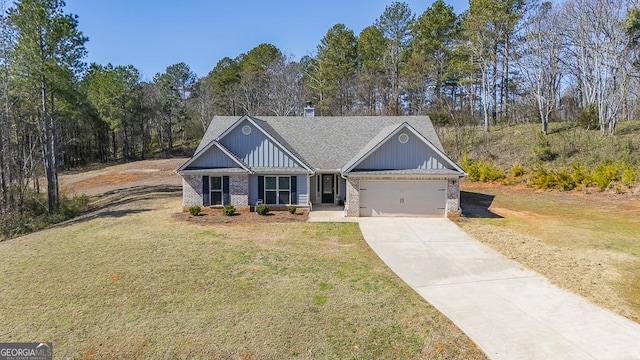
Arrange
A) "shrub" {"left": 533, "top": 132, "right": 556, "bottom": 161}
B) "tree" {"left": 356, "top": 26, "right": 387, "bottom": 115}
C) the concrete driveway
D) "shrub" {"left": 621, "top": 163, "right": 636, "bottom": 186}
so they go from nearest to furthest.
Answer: the concrete driveway < "shrub" {"left": 621, "top": 163, "right": 636, "bottom": 186} < "shrub" {"left": 533, "top": 132, "right": 556, "bottom": 161} < "tree" {"left": 356, "top": 26, "right": 387, "bottom": 115}

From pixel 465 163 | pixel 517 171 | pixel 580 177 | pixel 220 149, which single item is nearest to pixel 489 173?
pixel 517 171

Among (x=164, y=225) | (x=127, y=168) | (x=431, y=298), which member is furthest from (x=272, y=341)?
(x=127, y=168)

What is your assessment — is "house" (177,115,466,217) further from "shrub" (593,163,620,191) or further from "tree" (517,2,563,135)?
"tree" (517,2,563,135)

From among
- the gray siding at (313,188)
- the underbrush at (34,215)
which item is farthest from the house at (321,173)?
the underbrush at (34,215)

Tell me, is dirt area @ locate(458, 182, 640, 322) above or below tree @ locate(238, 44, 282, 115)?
below

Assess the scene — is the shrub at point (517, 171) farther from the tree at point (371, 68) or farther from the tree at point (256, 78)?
the tree at point (256, 78)

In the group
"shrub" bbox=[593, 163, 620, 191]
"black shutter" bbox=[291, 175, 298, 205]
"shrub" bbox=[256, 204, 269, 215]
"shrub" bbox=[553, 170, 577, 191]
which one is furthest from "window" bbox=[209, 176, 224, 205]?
"shrub" bbox=[593, 163, 620, 191]
